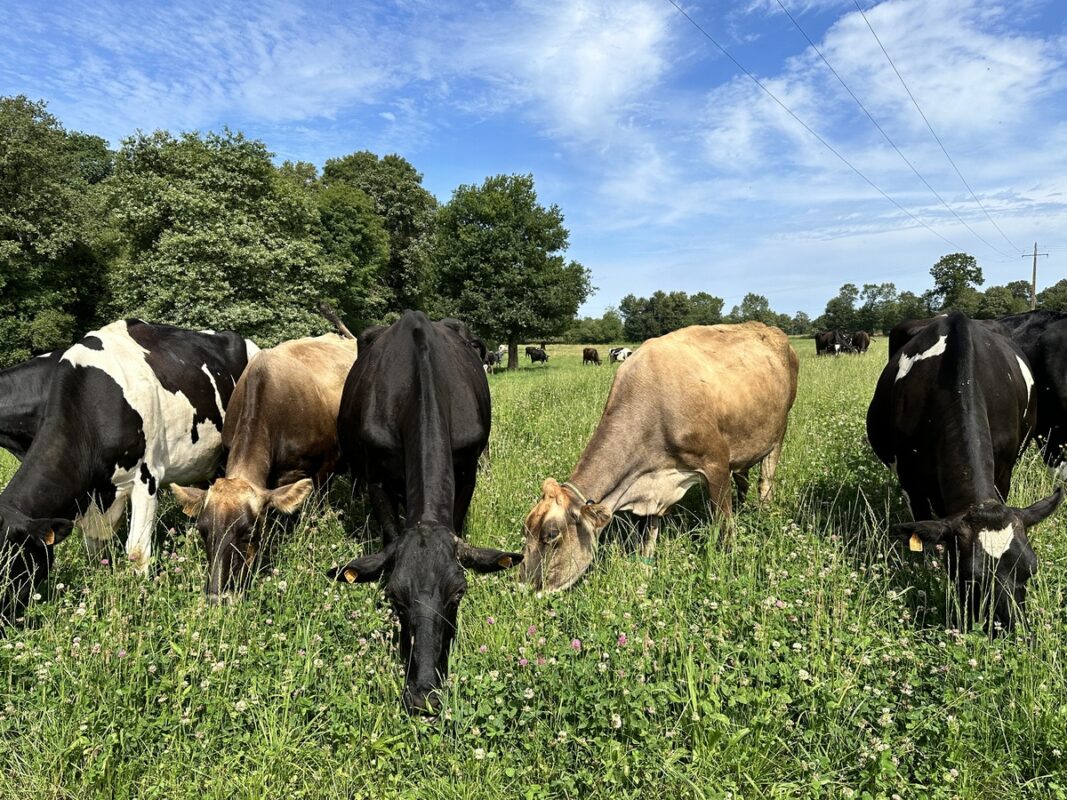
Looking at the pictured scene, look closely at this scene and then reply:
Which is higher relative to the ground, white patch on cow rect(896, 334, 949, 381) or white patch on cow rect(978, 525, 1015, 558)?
white patch on cow rect(896, 334, 949, 381)

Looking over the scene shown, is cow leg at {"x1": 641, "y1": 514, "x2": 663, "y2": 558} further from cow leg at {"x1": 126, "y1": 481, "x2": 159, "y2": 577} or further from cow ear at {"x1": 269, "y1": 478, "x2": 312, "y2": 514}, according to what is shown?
cow leg at {"x1": 126, "y1": 481, "x2": 159, "y2": 577}

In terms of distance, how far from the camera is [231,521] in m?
4.72

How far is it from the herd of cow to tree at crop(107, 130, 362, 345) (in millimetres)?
21168

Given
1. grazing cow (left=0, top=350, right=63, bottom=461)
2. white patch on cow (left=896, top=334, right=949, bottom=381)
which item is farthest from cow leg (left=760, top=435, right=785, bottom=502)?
grazing cow (left=0, top=350, right=63, bottom=461)

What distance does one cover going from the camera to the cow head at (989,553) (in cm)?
373

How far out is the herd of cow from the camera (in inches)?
152

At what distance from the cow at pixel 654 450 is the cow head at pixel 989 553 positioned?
73.9 inches

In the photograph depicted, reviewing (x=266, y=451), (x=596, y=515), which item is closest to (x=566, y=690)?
(x=596, y=515)

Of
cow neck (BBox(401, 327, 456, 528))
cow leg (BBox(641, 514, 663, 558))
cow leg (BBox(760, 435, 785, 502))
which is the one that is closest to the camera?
cow neck (BBox(401, 327, 456, 528))

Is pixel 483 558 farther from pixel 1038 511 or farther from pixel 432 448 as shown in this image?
pixel 1038 511

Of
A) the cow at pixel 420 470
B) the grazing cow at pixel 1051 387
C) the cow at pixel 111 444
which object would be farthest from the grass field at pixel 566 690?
the grazing cow at pixel 1051 387

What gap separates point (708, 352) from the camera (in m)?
6.60

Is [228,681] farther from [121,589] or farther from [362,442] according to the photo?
[362,442]

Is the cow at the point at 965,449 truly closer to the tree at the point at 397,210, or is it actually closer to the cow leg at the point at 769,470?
the cow leg at the point at 769,470
